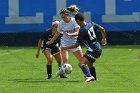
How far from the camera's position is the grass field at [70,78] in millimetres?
14289

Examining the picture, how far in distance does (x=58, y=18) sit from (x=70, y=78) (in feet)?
61.2

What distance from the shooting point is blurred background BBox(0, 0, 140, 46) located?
3534 cm

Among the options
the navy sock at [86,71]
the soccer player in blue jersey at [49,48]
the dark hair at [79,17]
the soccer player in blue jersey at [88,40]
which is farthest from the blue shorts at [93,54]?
the soccer player in blue jersey at [49,48]

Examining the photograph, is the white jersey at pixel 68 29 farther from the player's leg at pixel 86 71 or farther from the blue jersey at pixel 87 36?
the player's leg at pixel 86 71

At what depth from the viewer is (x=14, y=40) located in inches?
1401

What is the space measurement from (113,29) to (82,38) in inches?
780

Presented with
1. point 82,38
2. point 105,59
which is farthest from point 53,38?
point 105,59

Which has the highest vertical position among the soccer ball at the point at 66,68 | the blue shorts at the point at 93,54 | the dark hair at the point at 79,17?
the dark hair at the point at 79,17

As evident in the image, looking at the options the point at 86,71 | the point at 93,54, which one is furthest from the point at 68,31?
the point at 86,71

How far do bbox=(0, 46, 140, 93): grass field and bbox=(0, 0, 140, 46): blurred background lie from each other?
9291 millimetres

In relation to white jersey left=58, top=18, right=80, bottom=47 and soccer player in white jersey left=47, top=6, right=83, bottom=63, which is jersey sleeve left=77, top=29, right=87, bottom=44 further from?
white jersey left=58, top=18, right=80, bottom=47

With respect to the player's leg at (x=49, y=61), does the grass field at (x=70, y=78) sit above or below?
below

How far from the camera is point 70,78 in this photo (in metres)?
17.3

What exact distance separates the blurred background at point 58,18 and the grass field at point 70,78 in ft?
30.5
